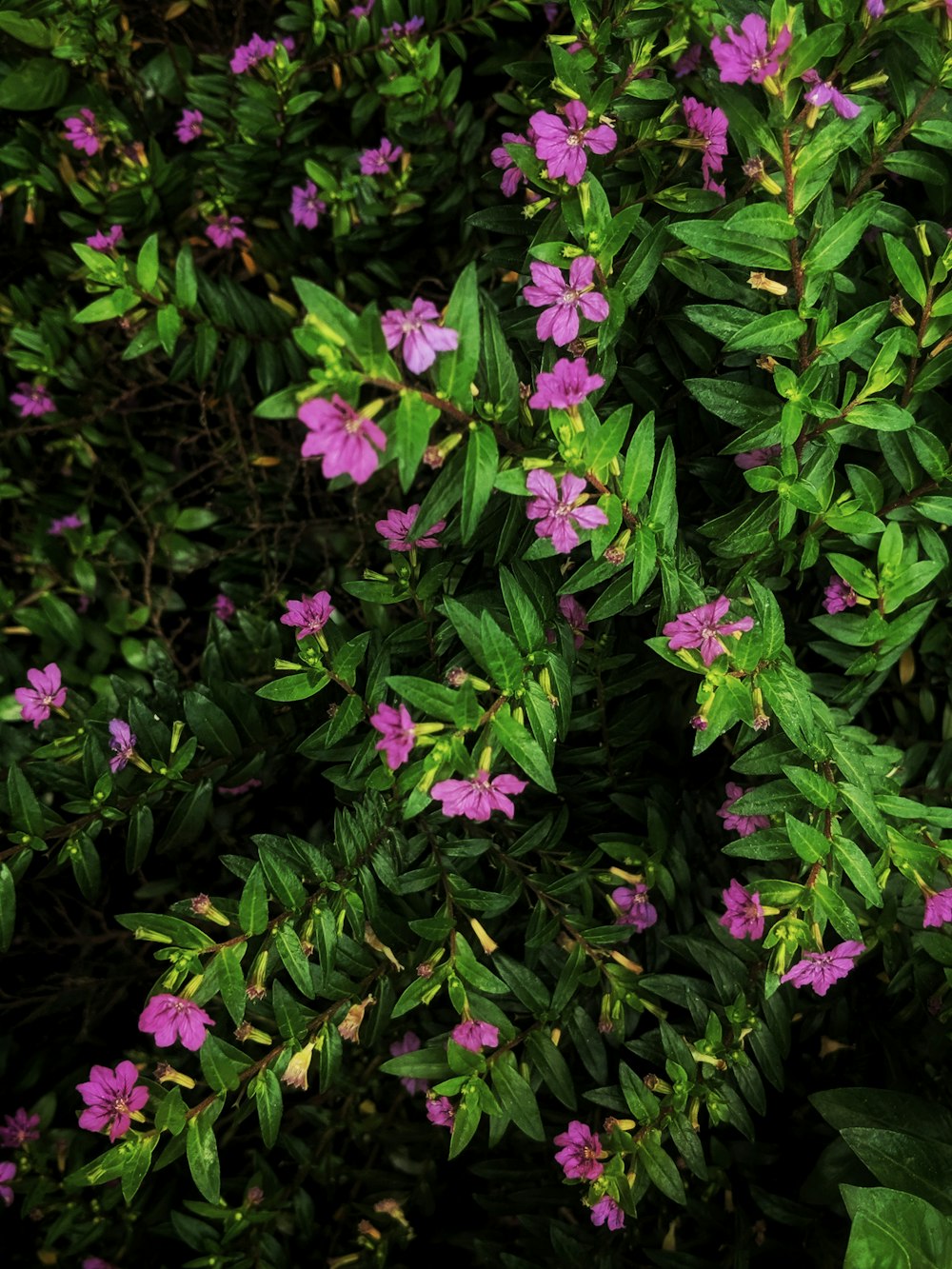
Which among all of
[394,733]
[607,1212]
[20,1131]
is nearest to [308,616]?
[394,733]

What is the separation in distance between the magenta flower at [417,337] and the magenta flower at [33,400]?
159 cm

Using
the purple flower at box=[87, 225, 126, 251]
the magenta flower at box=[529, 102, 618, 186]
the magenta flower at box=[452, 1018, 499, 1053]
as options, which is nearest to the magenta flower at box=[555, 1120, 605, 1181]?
the magenta flower at box=[452, 1018, 499, 1053]

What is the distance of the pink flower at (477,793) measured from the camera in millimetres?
1099

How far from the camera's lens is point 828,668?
1821 millimetres

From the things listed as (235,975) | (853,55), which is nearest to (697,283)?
(853,55)

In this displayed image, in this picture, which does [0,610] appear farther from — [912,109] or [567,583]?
[912,109]

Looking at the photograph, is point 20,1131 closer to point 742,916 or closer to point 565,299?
point 742,916

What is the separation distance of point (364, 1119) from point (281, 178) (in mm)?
1990

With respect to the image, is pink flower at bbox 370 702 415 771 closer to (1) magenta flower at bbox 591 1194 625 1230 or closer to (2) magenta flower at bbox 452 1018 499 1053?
(2) magenta flower at bbox 452 1018 499 1053

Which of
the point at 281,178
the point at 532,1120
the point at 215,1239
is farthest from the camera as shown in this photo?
the point at 281,178

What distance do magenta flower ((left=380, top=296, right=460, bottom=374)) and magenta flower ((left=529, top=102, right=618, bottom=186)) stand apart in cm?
39

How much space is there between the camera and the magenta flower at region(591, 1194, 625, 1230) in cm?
139

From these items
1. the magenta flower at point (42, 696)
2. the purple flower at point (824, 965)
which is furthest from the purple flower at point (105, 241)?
the purple flower at point (824, 965)

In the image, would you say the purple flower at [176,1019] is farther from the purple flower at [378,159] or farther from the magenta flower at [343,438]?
the purple flower at [378,159]
